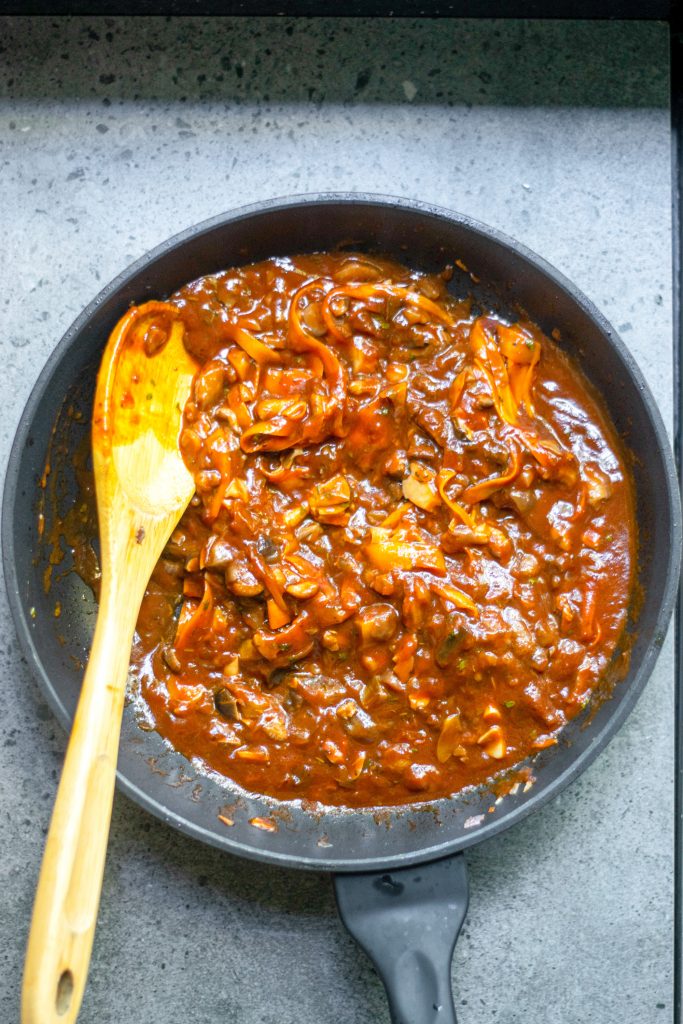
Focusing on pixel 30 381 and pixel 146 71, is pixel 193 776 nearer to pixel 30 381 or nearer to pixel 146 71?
pixel 30 381

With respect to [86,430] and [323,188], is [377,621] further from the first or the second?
[323,188]

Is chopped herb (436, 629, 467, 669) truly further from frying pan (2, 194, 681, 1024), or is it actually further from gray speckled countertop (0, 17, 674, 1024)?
gray speckled countertop (0, 17, 674, 1024)

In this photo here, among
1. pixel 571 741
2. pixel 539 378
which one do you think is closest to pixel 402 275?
pixel 539 378

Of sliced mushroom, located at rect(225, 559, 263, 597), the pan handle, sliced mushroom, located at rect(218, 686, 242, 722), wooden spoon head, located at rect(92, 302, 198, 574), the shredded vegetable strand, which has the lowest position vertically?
the pan handle

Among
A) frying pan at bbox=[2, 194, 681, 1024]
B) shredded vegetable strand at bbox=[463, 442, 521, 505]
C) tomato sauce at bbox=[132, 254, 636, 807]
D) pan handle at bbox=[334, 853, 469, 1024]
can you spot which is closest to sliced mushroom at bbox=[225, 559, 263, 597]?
tomato sauce at bbox=[132, 254, 636, 807]

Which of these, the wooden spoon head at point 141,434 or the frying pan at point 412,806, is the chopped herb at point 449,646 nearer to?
the frying pan at point 412,806

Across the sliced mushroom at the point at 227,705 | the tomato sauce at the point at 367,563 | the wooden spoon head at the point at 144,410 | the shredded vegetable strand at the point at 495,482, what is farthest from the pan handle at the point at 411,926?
the wooden spoon head at the point at 144,410
